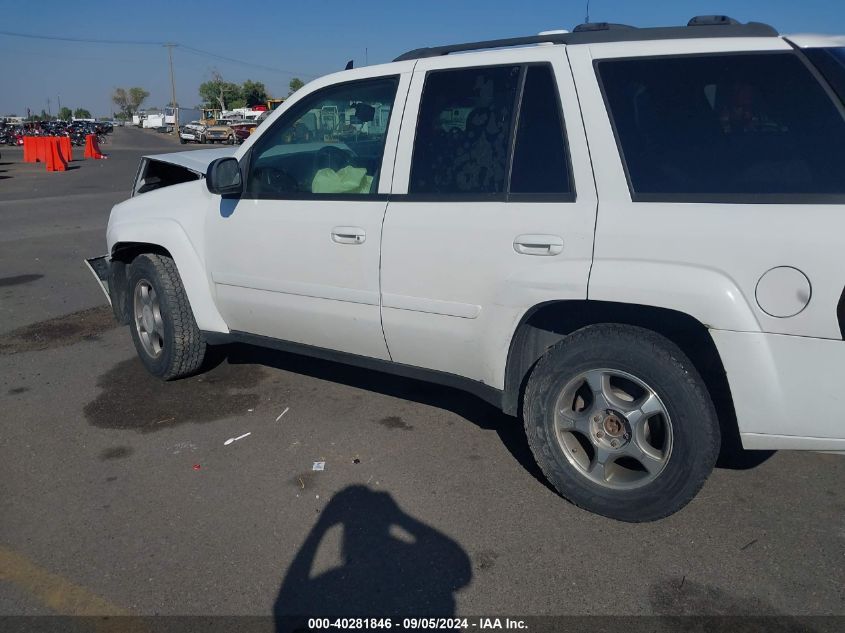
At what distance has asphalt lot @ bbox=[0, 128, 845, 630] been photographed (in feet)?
9.30

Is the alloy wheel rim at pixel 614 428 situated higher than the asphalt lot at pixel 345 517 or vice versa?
the alloy wheel rim at pixel 614 428

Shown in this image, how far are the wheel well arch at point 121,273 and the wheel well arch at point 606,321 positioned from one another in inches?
113

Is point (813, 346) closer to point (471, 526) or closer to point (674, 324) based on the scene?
point (674, 324)

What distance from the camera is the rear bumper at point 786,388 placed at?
2639mm

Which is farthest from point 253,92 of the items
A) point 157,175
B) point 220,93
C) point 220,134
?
point 157,175

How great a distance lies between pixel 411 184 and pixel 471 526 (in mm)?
1640

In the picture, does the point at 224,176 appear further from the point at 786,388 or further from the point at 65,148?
the point at 65,148

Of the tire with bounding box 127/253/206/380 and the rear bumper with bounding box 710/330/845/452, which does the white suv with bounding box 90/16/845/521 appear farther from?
the tire with bounding box 127/253/206/380

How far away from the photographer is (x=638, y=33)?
321cm

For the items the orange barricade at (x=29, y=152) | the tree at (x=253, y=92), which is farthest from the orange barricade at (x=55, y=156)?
the tree at (x=253, y=92)

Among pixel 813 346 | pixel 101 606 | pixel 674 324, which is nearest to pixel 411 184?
pixel 674 324

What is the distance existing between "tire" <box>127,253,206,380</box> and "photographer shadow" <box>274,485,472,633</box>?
1.92 metres

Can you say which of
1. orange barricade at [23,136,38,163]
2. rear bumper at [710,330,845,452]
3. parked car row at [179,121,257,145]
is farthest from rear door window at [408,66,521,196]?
parked car row at [179,121,257,145]

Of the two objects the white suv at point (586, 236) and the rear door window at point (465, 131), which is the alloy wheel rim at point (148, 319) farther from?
the rear door window at point (465, 131)
